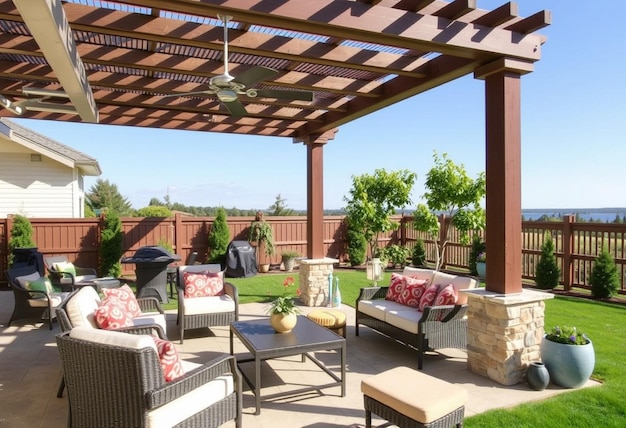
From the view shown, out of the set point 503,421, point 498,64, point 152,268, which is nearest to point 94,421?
point 503,421

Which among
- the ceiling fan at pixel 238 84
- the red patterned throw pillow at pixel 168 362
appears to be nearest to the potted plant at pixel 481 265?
the ceiling fan at pixel 238 84

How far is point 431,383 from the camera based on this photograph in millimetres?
2941

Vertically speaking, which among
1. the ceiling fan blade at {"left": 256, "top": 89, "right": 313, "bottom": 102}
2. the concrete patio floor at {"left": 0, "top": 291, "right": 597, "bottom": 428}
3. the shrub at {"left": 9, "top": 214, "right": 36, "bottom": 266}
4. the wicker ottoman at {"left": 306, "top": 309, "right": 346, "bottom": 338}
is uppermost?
the ceiling fan blade at {"left": 256, "top": 89, "right": 313, "bottom": 102}

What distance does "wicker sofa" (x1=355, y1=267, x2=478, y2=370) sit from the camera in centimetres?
439

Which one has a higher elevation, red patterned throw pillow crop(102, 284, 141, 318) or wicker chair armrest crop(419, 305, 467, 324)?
red patterned throw pillow crop(102, 284, 141, 318)

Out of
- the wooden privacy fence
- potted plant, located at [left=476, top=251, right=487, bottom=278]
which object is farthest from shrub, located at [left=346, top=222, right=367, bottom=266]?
potted plant, located at [left=476, top=251, right=487, bottom=278]

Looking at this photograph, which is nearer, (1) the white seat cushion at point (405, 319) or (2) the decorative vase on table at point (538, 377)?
(2) the decorative vase on table at point (538, 377)

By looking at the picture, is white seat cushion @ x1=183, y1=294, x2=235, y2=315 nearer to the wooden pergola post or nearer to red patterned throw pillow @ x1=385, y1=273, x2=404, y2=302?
red patterned throw pillow @ x1=385, y1=273, x2=404, y2=302

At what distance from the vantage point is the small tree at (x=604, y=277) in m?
7.89

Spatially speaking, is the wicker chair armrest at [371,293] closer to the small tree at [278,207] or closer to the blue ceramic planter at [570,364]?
the blue ceramic planter at [570,364]

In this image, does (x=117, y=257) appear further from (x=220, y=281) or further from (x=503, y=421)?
(x=503, y=421)

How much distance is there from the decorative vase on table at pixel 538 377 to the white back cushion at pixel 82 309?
3994mm

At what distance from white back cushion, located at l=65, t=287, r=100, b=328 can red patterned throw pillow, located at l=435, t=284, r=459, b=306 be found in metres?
3.54

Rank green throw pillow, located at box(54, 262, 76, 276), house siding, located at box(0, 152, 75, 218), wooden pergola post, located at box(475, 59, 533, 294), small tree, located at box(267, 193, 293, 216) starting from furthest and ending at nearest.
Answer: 1. small tree, located at box(267, 193, 293, 216)
2. house siding, located at box(0, 152, 75, 218)
3. green throw pillow, located at box(54, 262, 76, 276)
4. wooden pergola post, located at box(475, 59, 533, 294)
